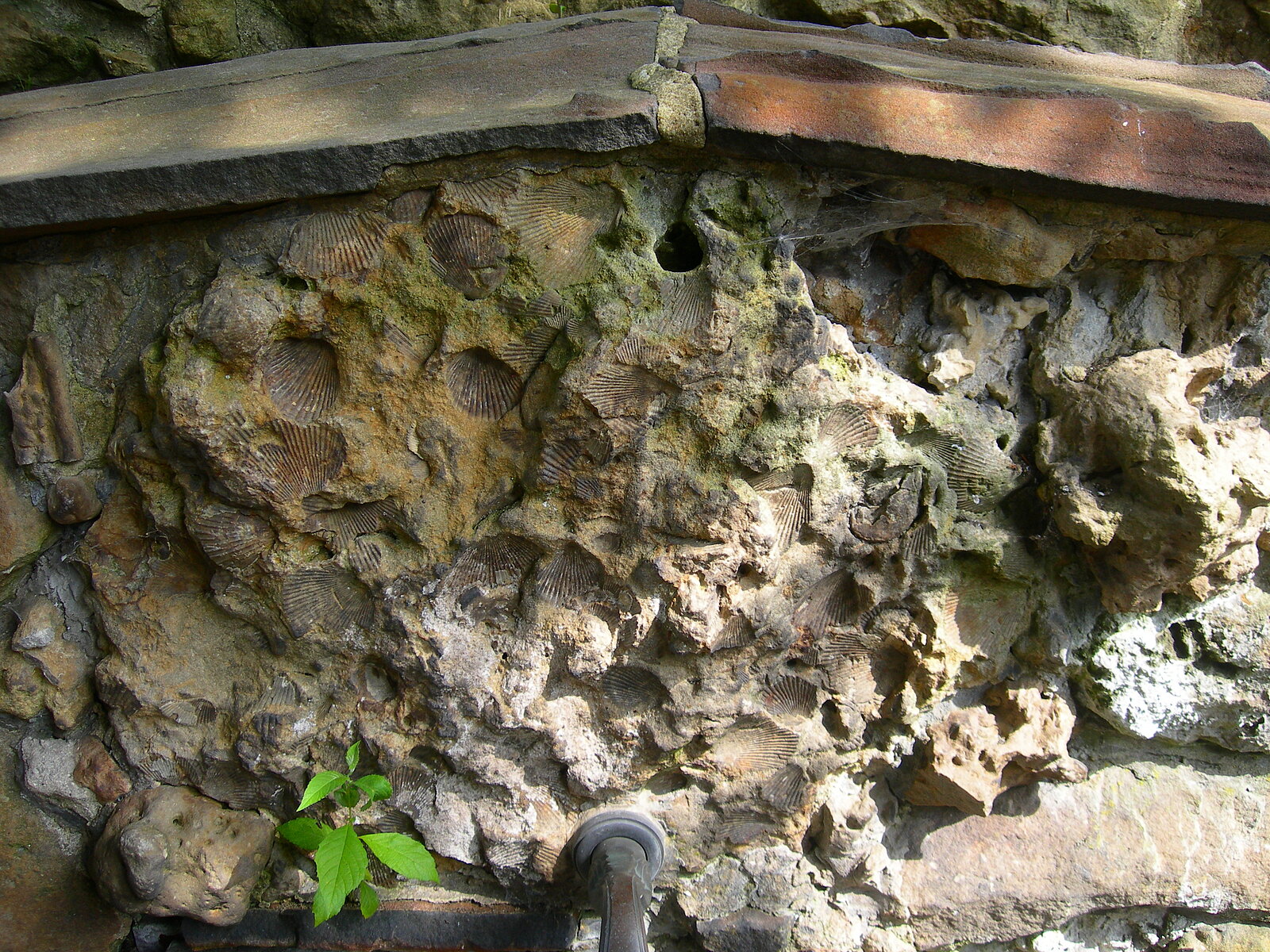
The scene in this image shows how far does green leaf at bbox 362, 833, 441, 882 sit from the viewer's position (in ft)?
4.74

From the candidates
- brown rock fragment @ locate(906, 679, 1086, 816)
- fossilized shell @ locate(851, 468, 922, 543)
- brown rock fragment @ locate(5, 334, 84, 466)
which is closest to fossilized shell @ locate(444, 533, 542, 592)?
fossilized shell @ locate(851, 468, 922, 543)

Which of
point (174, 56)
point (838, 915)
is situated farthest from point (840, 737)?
point (174, 56)

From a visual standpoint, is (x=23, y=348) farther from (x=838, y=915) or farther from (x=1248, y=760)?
(x=1248, y=760)

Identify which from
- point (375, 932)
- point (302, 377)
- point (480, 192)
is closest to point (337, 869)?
point (375, 932)

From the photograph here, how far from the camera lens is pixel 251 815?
156 centimetres

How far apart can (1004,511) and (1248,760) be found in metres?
0.87

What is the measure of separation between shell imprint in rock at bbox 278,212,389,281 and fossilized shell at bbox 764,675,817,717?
1.04 m

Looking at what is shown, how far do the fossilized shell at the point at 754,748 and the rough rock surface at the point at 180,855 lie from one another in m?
0.85

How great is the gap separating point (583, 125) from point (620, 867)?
1215mm

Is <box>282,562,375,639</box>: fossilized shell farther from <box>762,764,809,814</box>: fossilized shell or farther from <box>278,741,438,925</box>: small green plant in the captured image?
<box>762,764,809,814</box>: fossilized shell

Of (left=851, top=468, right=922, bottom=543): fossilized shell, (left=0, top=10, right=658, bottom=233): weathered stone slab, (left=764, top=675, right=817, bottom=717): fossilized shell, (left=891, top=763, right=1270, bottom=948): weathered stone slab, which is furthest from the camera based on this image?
(left=891, top=763, right=1270, bottom=948): weathered stone slab

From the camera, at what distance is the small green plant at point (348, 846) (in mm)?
1400

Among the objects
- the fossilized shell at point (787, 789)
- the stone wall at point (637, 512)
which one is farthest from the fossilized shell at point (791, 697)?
the fossilized shell at point (787, 789)

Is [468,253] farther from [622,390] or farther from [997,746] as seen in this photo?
[997,746]
